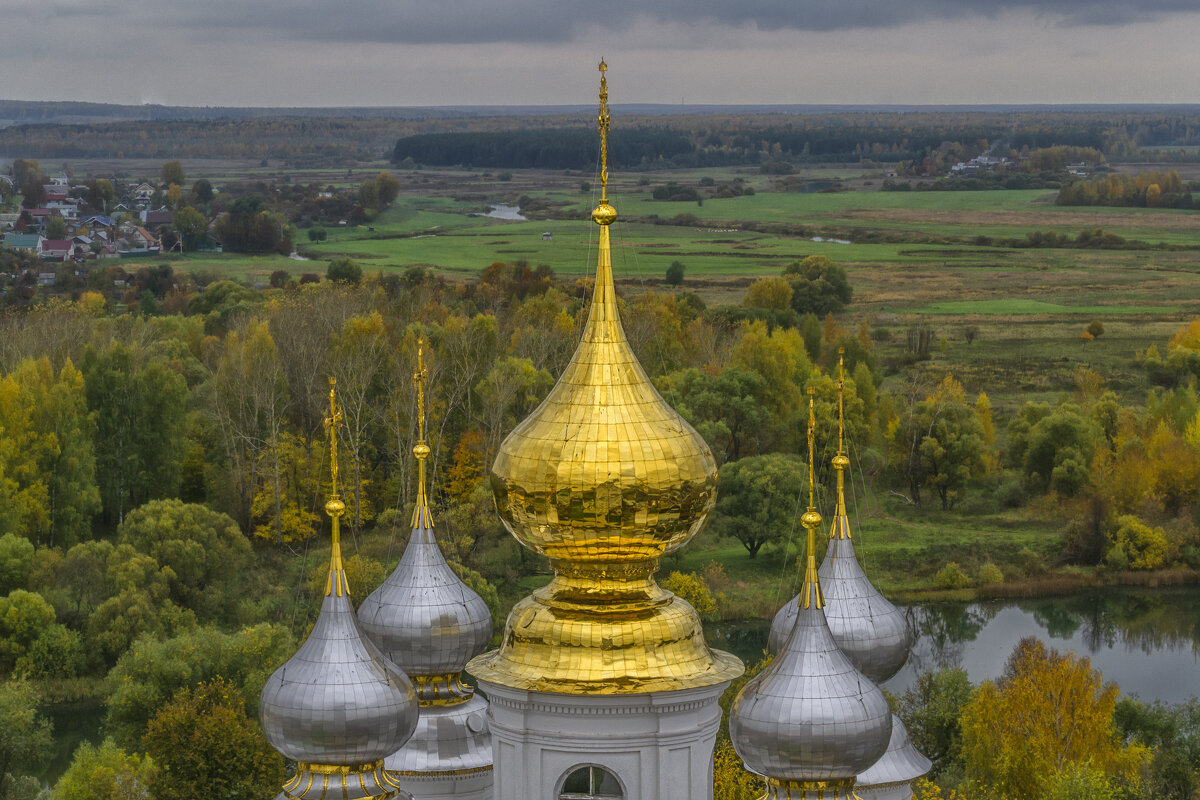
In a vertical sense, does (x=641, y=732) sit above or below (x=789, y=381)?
above

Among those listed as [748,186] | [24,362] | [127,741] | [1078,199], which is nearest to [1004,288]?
[1078,199]

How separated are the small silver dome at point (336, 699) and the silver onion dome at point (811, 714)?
2865 millimetres

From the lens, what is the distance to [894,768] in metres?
21.9

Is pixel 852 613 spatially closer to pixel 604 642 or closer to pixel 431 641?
pixel 431 641

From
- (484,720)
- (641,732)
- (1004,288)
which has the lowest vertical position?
(1004,288)

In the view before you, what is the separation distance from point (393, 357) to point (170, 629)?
1643 centimetres

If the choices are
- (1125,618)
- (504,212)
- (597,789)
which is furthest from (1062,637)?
(504,212)

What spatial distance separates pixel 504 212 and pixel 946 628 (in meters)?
66.0

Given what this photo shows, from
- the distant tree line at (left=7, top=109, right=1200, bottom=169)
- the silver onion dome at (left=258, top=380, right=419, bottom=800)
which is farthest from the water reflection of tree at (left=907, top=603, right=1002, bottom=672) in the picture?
the distant tree line at (left=7, top=109, right=1200, bottom=169)

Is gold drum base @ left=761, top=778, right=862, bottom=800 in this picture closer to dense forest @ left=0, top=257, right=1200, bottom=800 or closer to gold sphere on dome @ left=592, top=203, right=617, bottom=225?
gold sphere on dome @ left=592, top=203, right=617, bottom=225

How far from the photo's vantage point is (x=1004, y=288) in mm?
106812

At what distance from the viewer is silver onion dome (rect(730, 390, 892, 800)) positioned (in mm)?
18500

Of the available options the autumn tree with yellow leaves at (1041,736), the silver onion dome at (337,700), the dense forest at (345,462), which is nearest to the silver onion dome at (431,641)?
the silver onion dome at (337,700)

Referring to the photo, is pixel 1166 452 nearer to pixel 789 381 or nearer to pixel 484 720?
pixel 789 381
